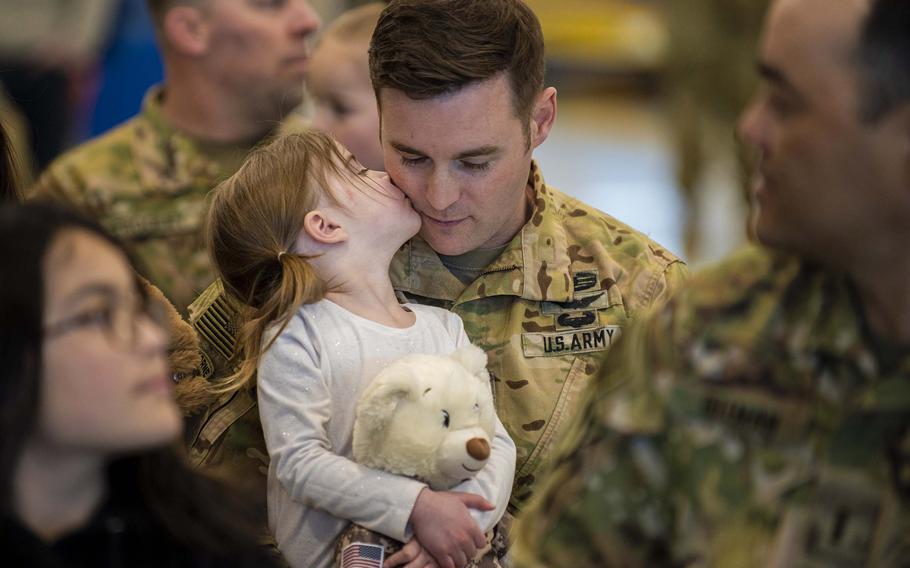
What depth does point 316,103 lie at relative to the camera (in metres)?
3.54

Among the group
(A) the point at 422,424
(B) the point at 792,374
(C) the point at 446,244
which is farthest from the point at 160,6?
(B) the point at 792,374

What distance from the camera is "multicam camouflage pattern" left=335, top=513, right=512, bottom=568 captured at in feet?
6.55

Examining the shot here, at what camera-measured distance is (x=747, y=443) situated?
1536 millimetres

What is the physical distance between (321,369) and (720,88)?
469 cm

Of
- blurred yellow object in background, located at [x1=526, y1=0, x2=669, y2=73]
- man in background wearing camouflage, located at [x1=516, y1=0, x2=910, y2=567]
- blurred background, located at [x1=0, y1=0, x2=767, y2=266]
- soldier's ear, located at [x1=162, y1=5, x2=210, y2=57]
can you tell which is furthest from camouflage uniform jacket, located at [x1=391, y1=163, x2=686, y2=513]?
blurred yellow object in background, located at [x1=526, y1=0, x2=669, y2=73]

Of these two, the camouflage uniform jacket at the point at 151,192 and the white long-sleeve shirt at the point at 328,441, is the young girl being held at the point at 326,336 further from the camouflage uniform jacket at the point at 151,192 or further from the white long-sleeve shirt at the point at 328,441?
the camouflage uniform jacket at the point at 151,192

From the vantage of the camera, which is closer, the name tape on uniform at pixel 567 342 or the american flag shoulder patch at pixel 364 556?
the american flag shoulder patch at pixel 364 556

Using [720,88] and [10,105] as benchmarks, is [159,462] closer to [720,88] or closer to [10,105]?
[10,105]

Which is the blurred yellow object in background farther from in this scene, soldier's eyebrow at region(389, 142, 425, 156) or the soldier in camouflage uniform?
soldier's eyebrow at region(389, 142, 425, 156)

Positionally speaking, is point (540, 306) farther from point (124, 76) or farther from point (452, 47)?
point (124, 76)

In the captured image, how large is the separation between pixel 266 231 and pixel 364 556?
0.58 metres

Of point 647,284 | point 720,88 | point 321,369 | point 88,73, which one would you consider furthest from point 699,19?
point 321,369

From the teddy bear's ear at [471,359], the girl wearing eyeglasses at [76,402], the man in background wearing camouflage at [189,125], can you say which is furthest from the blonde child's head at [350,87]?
the girl wearing eyeglasses at [76,402]

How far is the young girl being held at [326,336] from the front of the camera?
1969mm
